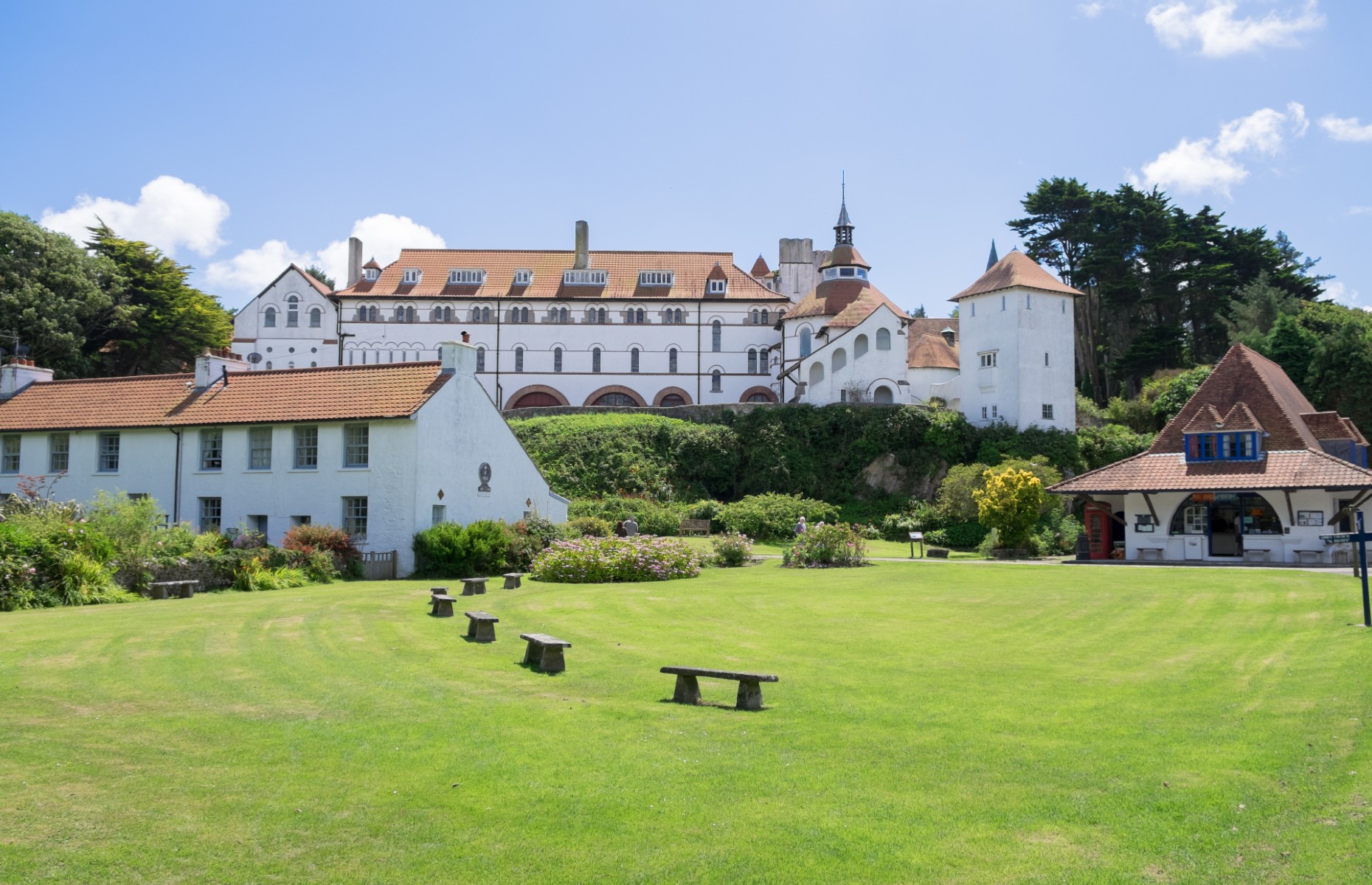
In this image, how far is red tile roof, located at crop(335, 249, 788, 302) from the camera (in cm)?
6800

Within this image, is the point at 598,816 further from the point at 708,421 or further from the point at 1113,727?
the point at 708,421

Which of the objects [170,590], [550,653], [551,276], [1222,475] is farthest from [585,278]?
[550,653]

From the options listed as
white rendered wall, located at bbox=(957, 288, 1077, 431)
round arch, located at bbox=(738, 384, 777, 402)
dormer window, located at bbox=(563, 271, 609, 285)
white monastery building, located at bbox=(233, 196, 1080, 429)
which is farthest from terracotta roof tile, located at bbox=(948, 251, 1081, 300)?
dormer window, located at bbox=(563, 271, 609, 285)

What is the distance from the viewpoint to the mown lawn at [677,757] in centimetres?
683

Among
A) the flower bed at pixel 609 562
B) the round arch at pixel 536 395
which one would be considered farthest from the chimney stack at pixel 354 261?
the flower bed at pixel 609 562

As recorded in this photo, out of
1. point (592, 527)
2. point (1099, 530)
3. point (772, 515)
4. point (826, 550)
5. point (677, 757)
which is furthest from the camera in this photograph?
point (772, 515)

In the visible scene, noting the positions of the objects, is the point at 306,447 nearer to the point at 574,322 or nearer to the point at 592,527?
the point at 592,527

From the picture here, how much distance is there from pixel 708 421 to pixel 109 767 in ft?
154

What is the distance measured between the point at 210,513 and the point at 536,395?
37.6 m

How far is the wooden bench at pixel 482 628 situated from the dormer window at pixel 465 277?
184ft

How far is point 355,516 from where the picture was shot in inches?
1156

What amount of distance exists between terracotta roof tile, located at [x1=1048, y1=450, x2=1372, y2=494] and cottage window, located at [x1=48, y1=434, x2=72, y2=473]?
108 ft

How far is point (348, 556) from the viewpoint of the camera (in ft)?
90.6

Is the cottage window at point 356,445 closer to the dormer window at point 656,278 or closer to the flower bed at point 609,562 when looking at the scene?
the flower bed at point 609,562
